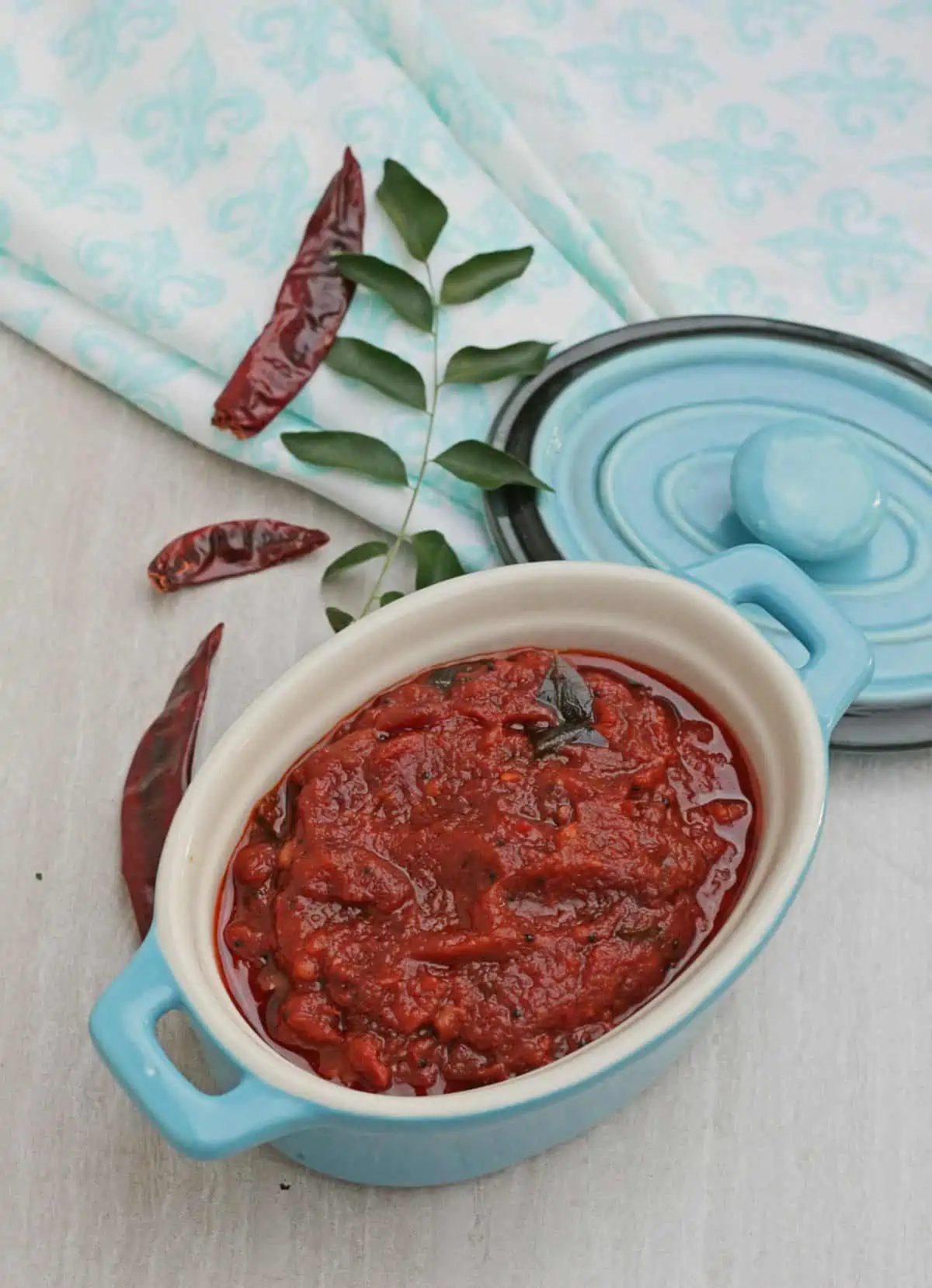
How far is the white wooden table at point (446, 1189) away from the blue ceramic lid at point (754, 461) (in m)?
→ 0.37

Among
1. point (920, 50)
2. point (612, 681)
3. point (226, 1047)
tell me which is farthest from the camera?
point (920, 50)

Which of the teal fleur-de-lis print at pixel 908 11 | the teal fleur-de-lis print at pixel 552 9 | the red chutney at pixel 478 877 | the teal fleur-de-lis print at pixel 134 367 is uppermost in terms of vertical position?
the teal fleur-de-lis print at pixel 908 11

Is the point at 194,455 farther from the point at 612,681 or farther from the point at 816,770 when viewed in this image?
the point at 816,770

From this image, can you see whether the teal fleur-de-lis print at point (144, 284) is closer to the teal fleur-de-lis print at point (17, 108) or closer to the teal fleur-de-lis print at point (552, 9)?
the teal fleur-de-lis print at point (17, 108)

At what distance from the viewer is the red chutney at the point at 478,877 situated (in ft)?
5.56

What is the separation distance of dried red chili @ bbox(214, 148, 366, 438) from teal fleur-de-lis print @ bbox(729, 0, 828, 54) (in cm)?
123

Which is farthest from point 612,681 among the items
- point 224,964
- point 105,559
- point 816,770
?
point 105,559

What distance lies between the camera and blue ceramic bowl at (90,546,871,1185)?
1.53m

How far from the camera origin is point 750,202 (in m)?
3.18

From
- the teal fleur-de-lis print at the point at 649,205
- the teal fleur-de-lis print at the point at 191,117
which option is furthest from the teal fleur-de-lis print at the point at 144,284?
the teal fleur-de-lis print at the point at 649,205

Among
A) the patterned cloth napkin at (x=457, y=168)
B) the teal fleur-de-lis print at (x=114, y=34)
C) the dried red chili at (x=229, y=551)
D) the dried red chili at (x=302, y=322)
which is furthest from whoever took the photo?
the teal fleur-de-lis print at (x=114, y=34)

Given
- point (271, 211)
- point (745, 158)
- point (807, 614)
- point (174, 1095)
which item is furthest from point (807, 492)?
point (174, 1095)

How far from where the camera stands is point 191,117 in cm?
296

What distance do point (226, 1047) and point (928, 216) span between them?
2613 mm
